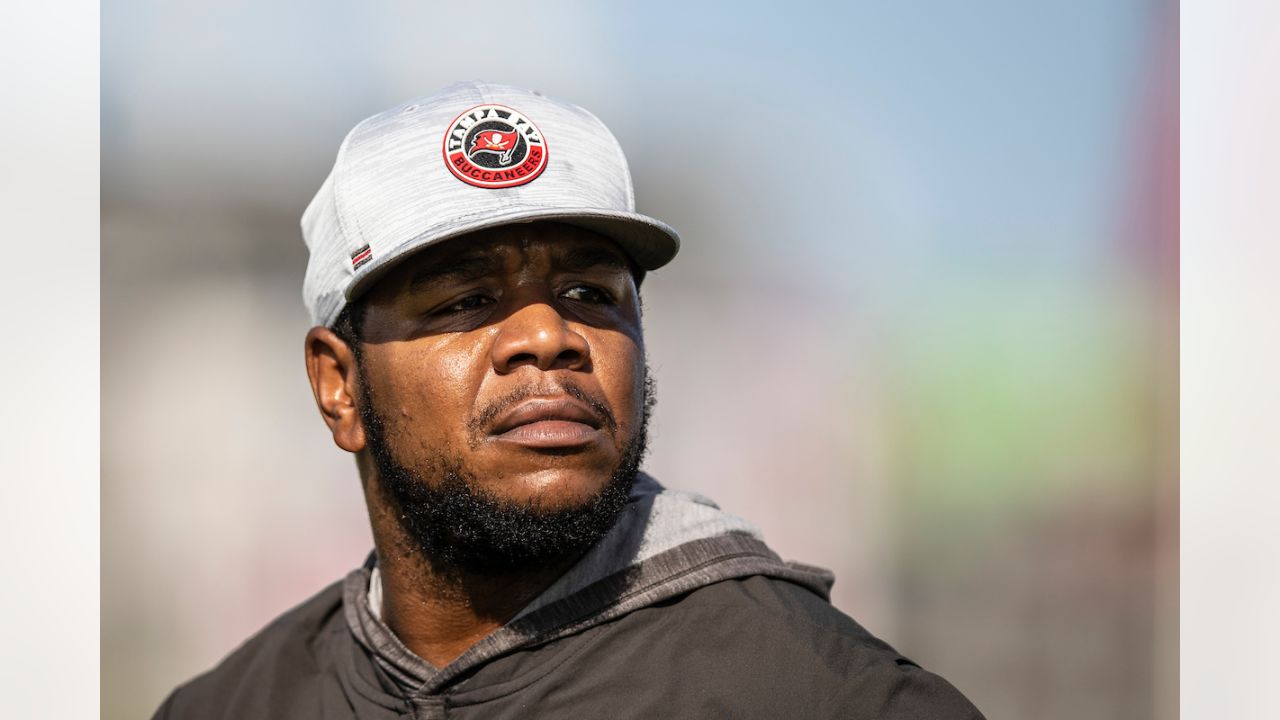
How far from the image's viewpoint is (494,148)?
198cm

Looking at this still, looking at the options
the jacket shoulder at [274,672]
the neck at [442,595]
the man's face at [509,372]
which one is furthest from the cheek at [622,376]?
the jacket shoulder at [274,672]

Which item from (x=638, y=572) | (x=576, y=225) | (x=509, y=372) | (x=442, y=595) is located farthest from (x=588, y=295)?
(x=442, y=595)

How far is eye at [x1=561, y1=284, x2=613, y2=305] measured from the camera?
6.64 ft

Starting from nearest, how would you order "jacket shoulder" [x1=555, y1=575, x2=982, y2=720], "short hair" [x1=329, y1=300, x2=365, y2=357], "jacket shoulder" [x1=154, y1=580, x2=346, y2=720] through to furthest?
"jacket shoulder" [x1=555, y1=575, x2=982, y2=720] → "short hair" [x1=329, y1=300, x2=365, y2=357] → "jacket shoulder" [x1=154, y1=580, x2=346, y2=720]

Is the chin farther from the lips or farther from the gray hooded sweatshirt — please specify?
the gray hooded sweatshirt

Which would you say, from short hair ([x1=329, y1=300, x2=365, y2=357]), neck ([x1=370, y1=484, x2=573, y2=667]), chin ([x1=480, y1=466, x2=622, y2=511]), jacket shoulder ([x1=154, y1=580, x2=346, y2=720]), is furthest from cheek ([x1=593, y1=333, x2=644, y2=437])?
jacket shoulder ([x1=154, y1=580, x2=346, y2=720])

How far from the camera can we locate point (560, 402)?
1870 millimetres

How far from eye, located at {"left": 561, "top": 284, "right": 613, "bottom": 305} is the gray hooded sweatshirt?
365 mm

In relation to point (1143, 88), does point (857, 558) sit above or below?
below

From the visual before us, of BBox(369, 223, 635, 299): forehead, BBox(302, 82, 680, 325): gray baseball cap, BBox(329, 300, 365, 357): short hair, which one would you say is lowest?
BBox(329, 300, 365, 357): short hair
